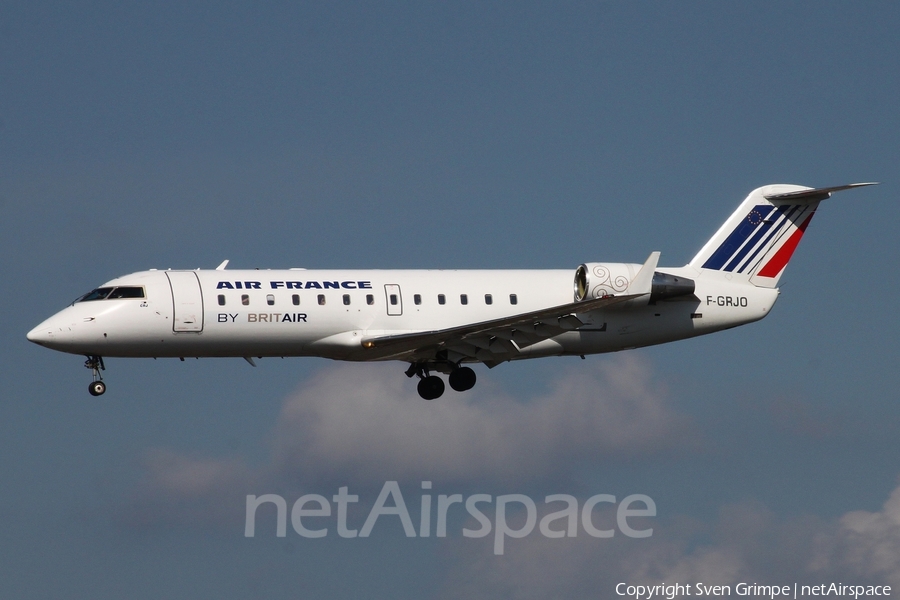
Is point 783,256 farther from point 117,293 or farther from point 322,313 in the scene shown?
point 117,293

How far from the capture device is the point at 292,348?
40.9 m

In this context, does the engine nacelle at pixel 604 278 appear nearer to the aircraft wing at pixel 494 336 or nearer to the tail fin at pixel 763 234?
the aircraft wing at pixel 494 336

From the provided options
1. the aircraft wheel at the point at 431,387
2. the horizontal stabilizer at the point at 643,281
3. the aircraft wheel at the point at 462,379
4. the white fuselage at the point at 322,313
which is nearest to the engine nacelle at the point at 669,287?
the white fuselage at the point at 322,313

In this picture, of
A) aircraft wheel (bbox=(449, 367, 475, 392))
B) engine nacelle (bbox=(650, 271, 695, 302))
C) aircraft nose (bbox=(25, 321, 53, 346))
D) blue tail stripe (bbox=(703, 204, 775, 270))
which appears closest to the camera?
aircraft nose (bbox=(25, 321, 53, 346))

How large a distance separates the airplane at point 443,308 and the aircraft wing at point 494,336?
43 mm

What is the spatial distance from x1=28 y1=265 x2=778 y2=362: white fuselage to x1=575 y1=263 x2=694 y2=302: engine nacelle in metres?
0.53

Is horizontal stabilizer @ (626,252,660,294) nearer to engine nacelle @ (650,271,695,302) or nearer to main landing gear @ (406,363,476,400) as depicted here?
engine nacelle @ (650,271,695,302)

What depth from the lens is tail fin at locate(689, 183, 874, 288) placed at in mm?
45062

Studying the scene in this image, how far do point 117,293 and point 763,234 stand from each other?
19.0m

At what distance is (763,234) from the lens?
4547 cm

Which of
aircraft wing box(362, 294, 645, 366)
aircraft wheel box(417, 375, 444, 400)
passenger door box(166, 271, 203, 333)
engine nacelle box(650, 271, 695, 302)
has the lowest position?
aircraft wheel box(417, 375, 444, 400)

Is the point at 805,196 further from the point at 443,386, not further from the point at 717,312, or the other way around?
the point at 443,386

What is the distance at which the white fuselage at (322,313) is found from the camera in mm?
39938

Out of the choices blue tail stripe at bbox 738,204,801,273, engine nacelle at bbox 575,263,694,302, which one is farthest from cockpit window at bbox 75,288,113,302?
blue tail stripe at bbox 738,204,801,273
